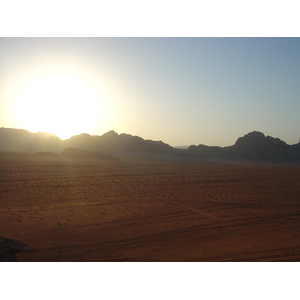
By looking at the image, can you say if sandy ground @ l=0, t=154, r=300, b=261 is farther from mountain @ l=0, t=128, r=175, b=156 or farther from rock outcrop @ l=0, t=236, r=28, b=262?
mountain @ l=0, t=128, r=175, b=156

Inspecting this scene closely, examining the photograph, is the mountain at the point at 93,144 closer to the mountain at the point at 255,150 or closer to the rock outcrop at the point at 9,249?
the mountain at the point at 255,150

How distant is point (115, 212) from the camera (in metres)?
10.9

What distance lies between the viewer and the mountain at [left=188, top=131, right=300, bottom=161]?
68188 millimetres

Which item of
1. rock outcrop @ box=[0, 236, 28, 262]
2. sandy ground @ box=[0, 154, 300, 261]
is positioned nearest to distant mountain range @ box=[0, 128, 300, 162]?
sandy ground @ box=[0, 154, 300, 261]

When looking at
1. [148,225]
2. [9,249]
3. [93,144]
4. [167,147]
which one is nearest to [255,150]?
[167,147]

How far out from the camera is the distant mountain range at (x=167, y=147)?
216 ft

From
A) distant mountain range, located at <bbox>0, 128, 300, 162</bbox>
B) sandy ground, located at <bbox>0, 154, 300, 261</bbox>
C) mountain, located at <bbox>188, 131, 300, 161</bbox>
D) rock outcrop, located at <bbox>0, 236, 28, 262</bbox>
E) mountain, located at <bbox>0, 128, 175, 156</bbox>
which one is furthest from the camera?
mountain, located at <bbox>188, 131, 300, 161</bbox>

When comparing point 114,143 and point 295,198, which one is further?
point 114,143

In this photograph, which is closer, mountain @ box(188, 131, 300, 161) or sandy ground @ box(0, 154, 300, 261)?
sandy ground @ box(0, 154, 300, 261)

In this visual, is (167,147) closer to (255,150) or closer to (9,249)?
(255,150)

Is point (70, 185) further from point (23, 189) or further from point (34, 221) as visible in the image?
point (34, 221)

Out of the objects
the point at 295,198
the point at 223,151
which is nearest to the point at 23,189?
the point at 295,198

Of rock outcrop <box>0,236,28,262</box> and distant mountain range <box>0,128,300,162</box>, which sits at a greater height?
distant mountain range <box>0,128,300,162</box>

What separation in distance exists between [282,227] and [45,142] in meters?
66.5
